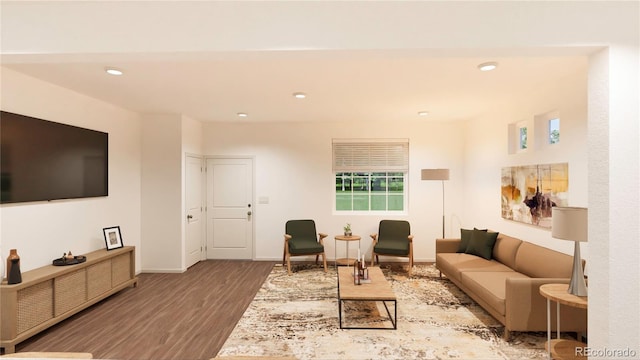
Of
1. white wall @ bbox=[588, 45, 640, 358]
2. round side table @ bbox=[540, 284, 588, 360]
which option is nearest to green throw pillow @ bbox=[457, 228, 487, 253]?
round side table @ bbox=[540, 284, 588, 360]

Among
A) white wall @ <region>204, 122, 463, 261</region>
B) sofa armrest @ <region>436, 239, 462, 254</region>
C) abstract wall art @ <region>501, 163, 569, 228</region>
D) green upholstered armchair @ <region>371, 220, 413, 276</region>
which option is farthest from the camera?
white wall @ <region>204, 122, 463, 261</region>

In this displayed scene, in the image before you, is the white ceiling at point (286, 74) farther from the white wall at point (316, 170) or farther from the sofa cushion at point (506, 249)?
the sofa cushion at point (506, 249)

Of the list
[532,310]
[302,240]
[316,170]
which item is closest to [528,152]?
[532,310]

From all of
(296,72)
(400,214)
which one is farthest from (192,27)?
(400,214)

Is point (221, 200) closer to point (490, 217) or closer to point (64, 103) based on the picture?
point (64, 103)

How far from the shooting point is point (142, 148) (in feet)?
18.0

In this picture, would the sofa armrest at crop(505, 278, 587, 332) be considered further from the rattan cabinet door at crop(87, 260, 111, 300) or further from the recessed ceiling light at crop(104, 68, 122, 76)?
the rattan cabinet door at crop(87, 260, 111, 300)

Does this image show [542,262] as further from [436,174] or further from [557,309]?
[436,174]

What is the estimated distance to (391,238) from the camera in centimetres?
585

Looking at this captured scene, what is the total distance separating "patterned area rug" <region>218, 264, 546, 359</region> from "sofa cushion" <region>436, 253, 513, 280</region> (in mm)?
294

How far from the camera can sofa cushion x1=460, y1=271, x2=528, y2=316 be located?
3.23 m

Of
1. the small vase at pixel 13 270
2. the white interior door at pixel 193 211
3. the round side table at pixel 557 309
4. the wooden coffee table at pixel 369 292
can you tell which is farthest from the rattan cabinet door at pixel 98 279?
the round side table at pixel 557 309

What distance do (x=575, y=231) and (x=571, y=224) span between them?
0.06 m

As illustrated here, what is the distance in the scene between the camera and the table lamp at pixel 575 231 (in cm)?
254
